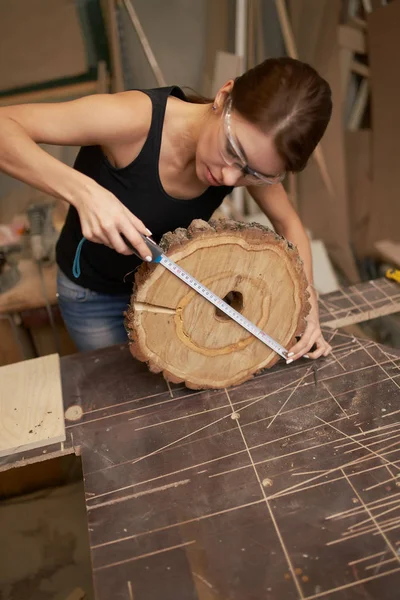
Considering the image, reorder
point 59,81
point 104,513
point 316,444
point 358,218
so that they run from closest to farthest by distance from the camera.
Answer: point 104,513 < point 316,444 < point 59,81 < point 358,218

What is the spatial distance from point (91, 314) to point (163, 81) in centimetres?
131

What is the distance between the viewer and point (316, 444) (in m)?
1.21

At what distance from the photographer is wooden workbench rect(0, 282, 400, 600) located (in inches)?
37.7

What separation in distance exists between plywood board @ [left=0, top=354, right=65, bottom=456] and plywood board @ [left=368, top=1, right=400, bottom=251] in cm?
190

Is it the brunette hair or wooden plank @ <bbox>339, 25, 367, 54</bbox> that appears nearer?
the brunette hair

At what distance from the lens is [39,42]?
213 centimetres

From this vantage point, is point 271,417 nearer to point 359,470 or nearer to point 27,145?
point 359,470

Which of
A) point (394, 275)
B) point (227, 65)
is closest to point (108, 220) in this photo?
point (394, 275)

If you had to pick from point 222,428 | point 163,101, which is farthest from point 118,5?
point 222,428

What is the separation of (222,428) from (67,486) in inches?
41.8

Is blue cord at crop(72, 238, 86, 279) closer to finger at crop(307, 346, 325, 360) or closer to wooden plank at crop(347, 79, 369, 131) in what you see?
finger at crop(307, 346, 325, 360)

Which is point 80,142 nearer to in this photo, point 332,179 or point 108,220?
point 108,220

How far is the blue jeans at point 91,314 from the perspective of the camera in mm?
1637

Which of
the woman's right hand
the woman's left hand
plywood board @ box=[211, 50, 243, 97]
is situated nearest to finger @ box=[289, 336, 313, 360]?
the woman's left hand
